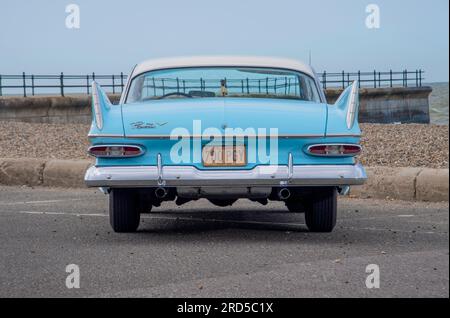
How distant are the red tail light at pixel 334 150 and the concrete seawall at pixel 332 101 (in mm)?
26187

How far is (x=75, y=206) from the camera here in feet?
33.6

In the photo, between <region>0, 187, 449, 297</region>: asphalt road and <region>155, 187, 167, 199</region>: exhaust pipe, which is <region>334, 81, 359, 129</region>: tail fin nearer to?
<region>0, 187, 449, 297</region>: asphalt road

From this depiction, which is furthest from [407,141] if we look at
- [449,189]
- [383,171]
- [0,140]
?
[449,189]

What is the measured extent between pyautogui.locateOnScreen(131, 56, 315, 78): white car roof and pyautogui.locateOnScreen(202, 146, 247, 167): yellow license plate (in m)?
1.22

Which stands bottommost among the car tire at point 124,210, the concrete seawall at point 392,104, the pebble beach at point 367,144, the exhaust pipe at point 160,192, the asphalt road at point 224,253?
the concrete seawall at point 392,104

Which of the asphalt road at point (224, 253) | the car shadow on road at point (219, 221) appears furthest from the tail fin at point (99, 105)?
the car shadow on road at point (219, 221)

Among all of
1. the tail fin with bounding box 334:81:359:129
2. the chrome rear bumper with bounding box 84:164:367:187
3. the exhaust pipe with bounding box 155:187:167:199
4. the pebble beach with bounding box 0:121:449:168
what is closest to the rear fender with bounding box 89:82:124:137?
the chrome rear bumper with bounding box 84:164:367:187

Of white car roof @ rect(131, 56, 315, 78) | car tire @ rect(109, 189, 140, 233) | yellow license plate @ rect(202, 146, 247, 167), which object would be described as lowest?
car tire @ rect(109, 189, 140, 233)

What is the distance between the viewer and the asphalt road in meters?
5.07

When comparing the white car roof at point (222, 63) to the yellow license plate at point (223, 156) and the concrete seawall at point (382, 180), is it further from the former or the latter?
the concrete seawall at point (382, 180)

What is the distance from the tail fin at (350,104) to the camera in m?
→ 6.86

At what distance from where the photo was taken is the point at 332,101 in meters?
41.8

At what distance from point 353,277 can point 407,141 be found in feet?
41.3

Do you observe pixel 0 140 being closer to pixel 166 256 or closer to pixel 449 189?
pixel 166 256
